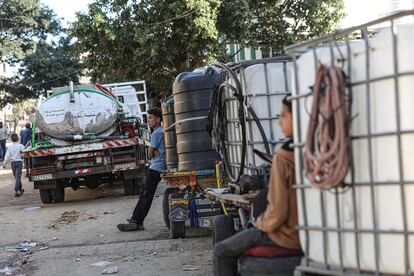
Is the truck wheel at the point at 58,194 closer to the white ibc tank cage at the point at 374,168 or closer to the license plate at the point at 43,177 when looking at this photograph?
the license plate at the point at 43,177

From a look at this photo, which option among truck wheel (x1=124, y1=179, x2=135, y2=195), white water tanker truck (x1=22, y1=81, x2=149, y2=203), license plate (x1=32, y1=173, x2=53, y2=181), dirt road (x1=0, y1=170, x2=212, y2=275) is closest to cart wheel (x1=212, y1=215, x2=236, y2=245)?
dirt road (x1=0, y1=170, x2=212, y2=275)

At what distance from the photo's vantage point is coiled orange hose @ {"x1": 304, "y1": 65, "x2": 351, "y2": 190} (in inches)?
113

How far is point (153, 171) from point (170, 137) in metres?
0.63

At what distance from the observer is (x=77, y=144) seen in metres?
12.1

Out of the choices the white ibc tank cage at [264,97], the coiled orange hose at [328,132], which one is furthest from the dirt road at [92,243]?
the coiled orange hose at [328,132]

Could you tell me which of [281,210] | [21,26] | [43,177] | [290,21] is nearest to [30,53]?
[21,26]

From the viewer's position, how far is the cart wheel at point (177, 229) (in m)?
7.58

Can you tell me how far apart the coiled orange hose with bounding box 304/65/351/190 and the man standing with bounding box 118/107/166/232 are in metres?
5.29

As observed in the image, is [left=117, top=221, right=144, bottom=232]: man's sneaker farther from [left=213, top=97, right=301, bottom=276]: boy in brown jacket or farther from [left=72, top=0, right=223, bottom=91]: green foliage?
[left=72, top=0, right=223, bottom=91]: green foliage

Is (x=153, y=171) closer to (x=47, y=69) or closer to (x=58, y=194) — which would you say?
(x=58, y=194)

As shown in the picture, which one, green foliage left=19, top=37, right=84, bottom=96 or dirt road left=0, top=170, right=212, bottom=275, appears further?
green foliage left=19, top=37, right=84, bottom=96

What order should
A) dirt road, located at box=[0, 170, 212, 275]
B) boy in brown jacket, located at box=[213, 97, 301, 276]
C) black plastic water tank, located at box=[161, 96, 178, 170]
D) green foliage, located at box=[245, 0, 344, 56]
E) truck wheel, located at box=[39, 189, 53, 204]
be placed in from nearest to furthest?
boy in brown jacket, located at box=[213, 97, 301, 276] → dirt road, located at box=[0, 170, 212, 275] → black plastic water tank, located at box=[161, 96, 178, 170] → truck wheel, located at box=[39, 189, 53, 204] → green foliage, located at box=[245, 0, 344, 56]

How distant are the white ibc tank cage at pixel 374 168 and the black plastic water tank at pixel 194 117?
3750 mm

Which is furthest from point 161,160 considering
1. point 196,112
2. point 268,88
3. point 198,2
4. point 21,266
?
point 198,2
